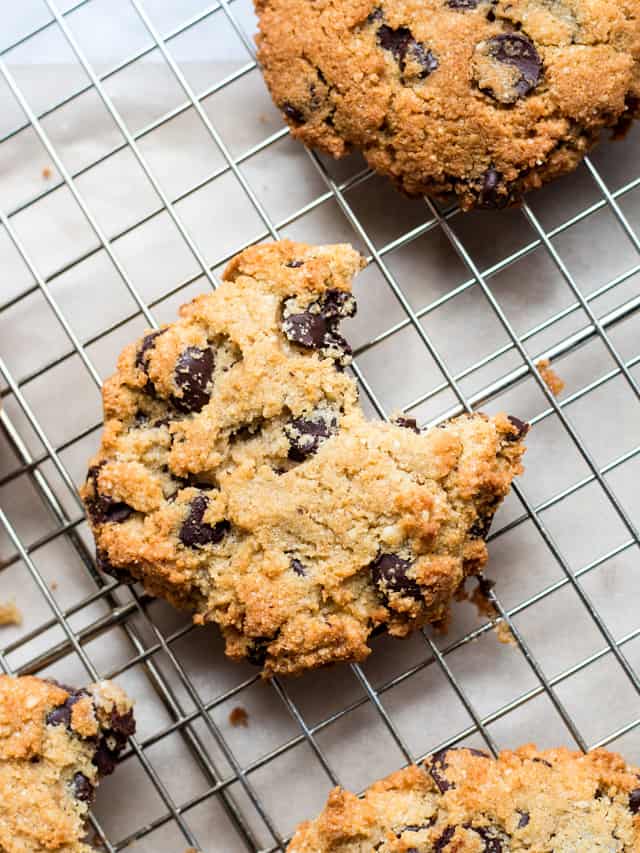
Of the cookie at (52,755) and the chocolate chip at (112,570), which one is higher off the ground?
the chocolate chip at (112,570)

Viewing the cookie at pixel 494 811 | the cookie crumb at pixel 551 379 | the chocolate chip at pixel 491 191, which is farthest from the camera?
the cookie crumb at pixel 551 379

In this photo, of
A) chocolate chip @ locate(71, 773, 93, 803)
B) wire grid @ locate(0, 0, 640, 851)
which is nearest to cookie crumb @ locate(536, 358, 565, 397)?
wire grid @ locate(0, 0, 640, 851)

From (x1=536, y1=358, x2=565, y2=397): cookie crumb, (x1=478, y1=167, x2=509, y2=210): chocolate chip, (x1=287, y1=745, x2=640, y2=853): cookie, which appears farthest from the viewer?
(x1=536, y1=358, x2=565, y2=397): cookie crumb

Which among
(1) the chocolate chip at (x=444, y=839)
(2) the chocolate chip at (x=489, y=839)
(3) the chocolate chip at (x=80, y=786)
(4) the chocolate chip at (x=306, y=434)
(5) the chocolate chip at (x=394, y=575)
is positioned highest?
(4) the chocolate chip at (x=306, y=434)

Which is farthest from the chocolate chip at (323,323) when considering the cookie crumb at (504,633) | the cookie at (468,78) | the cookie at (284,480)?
the cookie crumb at (504,633)

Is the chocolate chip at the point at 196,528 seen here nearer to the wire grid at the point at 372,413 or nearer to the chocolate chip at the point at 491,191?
the wire grid at the point at 372,413

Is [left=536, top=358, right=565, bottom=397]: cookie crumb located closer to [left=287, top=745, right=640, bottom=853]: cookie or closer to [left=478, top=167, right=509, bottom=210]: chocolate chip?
[left=478, top=167, right=509, bottom=210]: chocolate chip

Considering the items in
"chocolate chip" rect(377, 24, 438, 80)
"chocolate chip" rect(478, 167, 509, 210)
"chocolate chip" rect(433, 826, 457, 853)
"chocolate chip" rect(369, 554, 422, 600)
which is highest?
"chocolate chip" rect(377, 24, 438, 80)

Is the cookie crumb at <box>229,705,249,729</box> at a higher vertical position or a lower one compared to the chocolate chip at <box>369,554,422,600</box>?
lower
